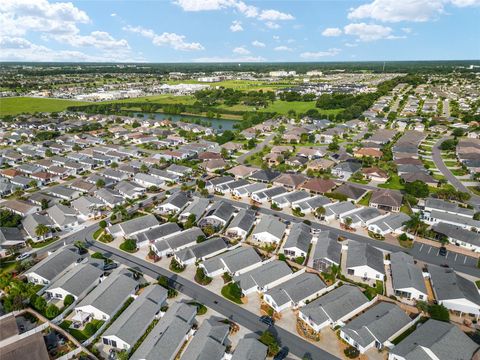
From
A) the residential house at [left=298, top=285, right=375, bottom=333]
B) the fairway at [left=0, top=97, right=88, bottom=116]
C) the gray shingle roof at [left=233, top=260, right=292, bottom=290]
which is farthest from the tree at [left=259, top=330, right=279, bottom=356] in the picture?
the fairway at [left=0, top=97, right=88, bottom=116]

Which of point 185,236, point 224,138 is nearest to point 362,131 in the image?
point 224,138

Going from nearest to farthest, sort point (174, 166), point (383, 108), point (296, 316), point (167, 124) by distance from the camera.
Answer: point (296, 316), point (174, 166), point (167, 124), point (383, 108)

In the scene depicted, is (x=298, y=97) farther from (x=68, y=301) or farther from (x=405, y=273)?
(x=68, y=301)

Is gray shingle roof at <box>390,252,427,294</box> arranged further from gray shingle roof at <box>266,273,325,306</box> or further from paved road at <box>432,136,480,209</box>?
paved road at <box>432,136,480,209</box>

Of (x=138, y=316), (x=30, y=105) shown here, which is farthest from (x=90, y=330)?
(x=30, y=105)

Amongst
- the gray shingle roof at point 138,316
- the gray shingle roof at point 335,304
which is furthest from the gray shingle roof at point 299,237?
the gray shingle roof at point 138,316

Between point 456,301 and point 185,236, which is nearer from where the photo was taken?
point 456,301

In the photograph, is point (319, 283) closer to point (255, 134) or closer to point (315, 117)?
point (255, 134)
